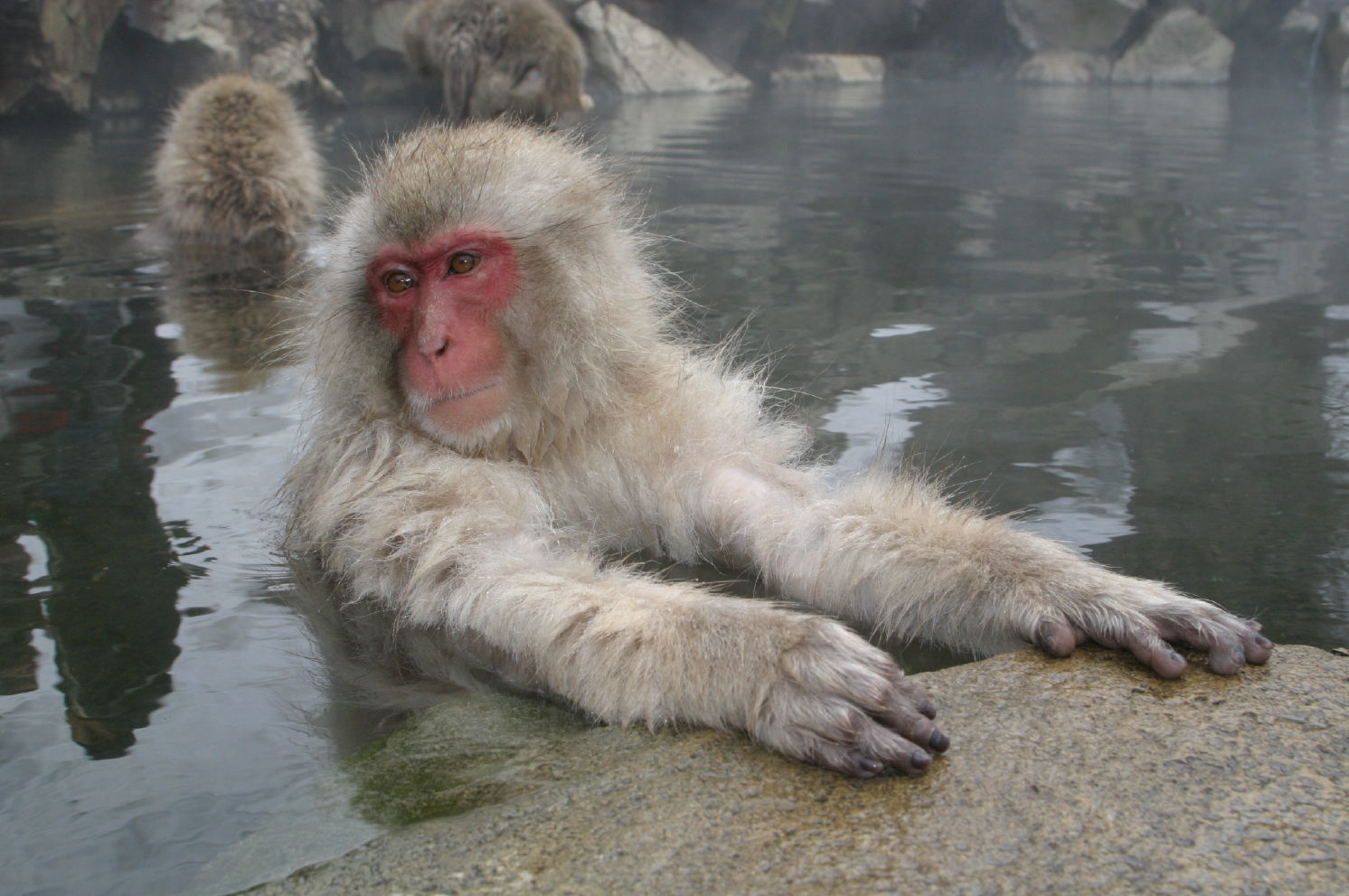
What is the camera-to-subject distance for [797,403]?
12.9 ft

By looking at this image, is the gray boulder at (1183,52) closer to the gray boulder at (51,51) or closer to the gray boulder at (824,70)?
the gray boulder at (824,70)

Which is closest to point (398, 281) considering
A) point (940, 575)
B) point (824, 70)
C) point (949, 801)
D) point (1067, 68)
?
point (940, 575)

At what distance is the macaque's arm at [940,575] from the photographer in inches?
85.1

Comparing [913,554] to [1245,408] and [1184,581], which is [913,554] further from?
[1245,408]

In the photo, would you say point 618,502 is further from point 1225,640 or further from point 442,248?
point 1225,640

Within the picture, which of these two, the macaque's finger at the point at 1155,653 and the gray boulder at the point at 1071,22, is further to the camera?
the gray boulder at the point at 1071,22

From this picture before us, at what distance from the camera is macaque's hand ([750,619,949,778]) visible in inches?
71.2

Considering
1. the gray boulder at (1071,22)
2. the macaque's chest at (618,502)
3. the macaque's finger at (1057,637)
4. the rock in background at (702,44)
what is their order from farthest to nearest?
the gray boulder at (1071,22)
the rock in background at (702,44)
the macaque's chest at (618,502)
the macaque's finger at (1057,637)

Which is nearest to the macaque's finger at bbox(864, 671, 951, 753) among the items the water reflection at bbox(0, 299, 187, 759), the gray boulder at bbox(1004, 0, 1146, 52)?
the water reflection at bbox(0, 299, 187, 759)

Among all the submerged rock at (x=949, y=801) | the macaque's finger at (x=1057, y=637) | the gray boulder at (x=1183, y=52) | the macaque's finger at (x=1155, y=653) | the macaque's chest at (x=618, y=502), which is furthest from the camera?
the gray boulder at (x=1183, y=52)

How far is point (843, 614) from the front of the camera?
8.56 feet

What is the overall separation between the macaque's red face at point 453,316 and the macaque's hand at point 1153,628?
A: 125 centimetres

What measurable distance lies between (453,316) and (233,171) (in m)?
4.04

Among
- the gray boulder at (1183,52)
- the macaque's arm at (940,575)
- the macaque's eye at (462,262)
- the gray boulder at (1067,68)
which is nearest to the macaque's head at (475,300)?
the macaque's eye at (462,262)
